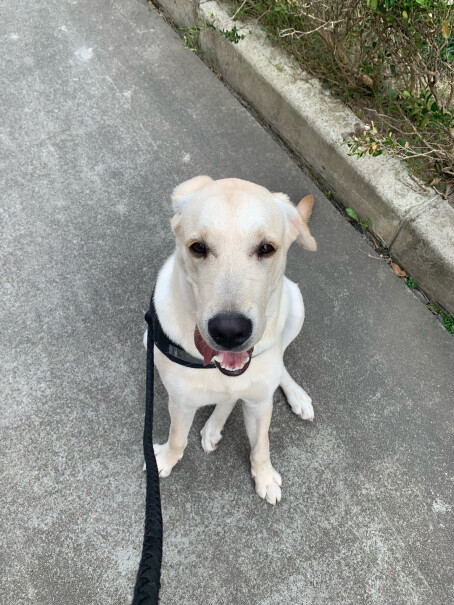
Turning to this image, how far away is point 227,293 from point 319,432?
138 centimetres

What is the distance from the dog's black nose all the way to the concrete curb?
5.81 ft

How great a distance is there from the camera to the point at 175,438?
229 centimetres

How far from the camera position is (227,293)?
1.59m

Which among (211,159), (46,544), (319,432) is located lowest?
(46,544)

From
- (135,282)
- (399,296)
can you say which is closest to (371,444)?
(399,296)

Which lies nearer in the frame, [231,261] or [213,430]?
[231,261]

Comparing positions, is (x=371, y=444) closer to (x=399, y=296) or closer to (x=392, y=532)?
(x=392, y=532)

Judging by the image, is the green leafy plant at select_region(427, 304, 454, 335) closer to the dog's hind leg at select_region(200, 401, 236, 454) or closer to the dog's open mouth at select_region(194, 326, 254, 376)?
the dog's hind leg at select_region(200, 401, 236, 454)

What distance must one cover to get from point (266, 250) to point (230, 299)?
0.28 metres

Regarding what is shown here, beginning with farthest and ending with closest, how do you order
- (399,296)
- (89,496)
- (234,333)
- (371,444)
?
(399,296) → (371,444) → (89,496) → (234,333)

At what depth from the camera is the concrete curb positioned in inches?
114

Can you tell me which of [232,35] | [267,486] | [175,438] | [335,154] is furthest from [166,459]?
[232,35]

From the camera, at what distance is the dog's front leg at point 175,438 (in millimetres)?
2141

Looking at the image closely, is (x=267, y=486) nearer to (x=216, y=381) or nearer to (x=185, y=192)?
(x=216, y=381)
